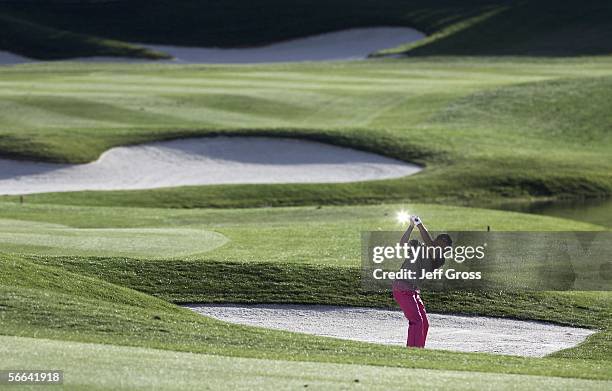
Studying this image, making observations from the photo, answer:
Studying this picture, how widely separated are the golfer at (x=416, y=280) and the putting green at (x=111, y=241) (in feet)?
23.2

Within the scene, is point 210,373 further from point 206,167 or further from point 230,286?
point 206,167

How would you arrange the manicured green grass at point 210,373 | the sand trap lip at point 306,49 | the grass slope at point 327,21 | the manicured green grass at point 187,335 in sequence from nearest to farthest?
the manicured green grass at point 210,373
the manicured green grass at point 187,335
the sand trap lip at point 306,49
the grass slope at point 327,21

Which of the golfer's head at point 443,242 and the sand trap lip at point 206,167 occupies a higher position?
the golfer's head at point 443,242

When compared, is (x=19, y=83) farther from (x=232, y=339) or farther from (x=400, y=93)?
(x=232, y=339)

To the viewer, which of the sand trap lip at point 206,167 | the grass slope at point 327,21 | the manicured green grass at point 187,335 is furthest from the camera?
the grass slope at point 327,21

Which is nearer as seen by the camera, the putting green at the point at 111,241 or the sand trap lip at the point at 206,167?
the putting green at the point at 111,241

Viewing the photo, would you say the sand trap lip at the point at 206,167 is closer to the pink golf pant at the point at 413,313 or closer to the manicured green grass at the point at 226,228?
the manicured green grass at the point at 226,228

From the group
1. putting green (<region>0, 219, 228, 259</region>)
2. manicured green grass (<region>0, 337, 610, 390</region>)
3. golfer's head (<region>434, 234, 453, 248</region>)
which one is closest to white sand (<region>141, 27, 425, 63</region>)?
putting green (<region>0, 219, 228, 259</region>)

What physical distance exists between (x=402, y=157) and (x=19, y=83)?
20.1 m

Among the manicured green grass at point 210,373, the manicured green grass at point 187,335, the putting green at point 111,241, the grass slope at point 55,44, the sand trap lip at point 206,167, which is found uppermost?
the grass slope at point 55,44

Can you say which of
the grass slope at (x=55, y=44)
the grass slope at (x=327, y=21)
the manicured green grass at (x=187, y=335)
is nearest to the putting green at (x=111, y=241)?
the manicured green grass at (x=187, y=335)

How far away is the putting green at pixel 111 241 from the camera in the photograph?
23.5 m

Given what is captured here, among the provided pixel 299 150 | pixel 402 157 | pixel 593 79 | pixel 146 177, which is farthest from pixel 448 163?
pixel 593 79

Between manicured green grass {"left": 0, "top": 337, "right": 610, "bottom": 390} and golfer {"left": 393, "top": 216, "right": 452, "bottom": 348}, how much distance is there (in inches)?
115
